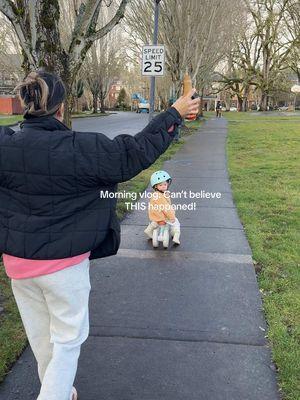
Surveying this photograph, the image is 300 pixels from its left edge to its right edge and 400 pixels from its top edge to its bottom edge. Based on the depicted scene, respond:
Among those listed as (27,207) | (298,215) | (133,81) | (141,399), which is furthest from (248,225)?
(133,81)

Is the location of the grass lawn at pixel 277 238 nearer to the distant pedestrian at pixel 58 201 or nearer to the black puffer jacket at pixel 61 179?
the distant pedestrian at pixel 58 201

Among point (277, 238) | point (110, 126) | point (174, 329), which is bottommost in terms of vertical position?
point (110, 126)

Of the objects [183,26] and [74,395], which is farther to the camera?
[183,26]

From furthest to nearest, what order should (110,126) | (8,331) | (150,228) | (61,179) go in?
(110,126)
(150,228)
(8,331)
(61,179)

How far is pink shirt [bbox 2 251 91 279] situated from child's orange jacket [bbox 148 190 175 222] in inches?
119

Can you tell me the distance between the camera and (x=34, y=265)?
2252mm

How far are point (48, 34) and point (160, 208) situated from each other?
284 cm

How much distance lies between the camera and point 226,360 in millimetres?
3137

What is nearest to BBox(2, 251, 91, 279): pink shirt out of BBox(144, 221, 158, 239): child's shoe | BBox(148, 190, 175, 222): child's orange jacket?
BBox(148, 190, 175, 222): child's orange jacket

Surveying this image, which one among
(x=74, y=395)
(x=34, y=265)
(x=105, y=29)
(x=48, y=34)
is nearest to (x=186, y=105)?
(x=34, y=265)

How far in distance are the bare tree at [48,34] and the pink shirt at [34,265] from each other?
412 cm

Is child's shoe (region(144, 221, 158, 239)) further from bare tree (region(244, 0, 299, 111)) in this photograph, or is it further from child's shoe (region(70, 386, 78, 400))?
bare tree (region(244, 0, 299, 111))

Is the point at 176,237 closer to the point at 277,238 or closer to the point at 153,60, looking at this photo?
the point at 277,238

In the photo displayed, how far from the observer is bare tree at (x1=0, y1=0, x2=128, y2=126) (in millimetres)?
5879
